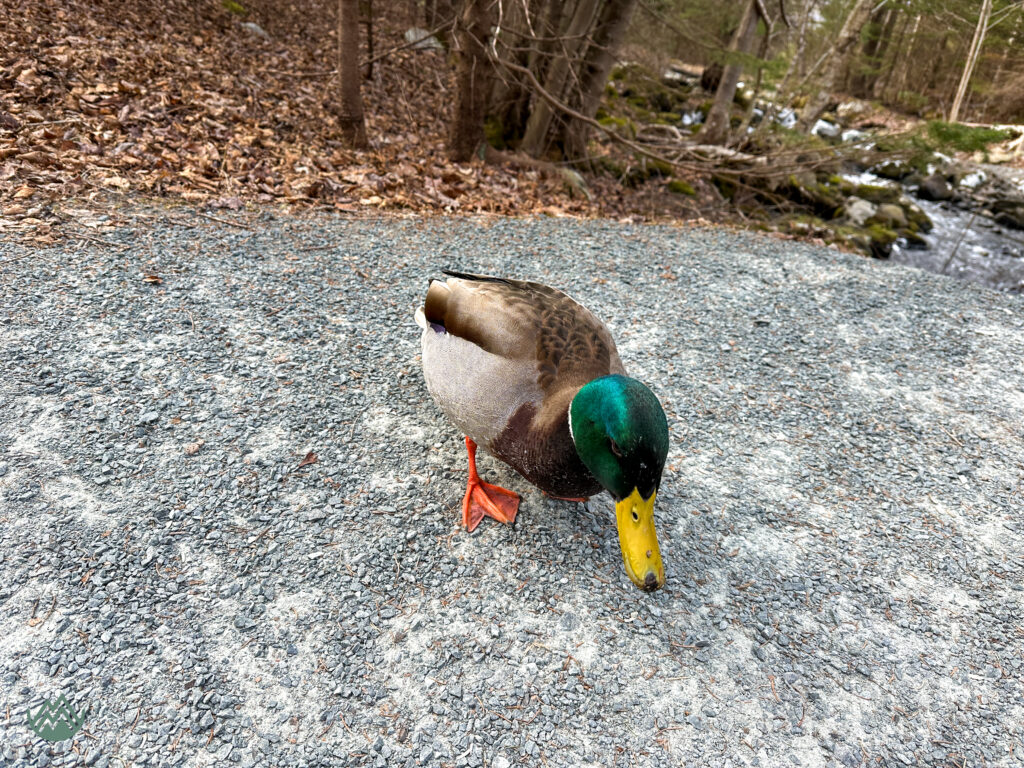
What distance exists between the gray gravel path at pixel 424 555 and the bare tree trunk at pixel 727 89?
9.09 m

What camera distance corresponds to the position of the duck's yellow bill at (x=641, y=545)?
1.87 metres

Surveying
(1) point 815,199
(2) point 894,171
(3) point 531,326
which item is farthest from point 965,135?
(2) point 894,171

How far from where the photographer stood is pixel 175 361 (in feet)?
10.6

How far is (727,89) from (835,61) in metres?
1.90

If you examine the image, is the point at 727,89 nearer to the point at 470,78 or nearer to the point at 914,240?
the point at 914,240

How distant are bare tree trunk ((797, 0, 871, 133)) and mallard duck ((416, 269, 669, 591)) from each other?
10.6 meters

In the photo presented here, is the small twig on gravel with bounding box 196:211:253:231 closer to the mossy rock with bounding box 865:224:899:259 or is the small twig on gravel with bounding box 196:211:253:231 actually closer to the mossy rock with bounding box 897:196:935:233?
the mossy rock with bounding box 865:224:899:259

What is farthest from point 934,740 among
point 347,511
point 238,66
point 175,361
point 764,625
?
point 238,66

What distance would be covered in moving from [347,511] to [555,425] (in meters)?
1.12

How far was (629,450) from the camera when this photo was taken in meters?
1.77

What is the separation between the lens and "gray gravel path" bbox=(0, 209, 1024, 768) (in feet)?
6.19

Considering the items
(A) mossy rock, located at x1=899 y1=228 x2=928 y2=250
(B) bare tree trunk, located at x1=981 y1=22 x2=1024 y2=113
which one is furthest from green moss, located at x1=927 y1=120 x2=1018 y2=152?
(B) bare tree trunk, located at x1=981 y1=22 x2=1024 y2=113

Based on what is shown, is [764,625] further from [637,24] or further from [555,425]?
[637,24]

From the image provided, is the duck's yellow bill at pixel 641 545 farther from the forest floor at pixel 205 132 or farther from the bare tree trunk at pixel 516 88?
the bare tree trunk at pixel 516 88
